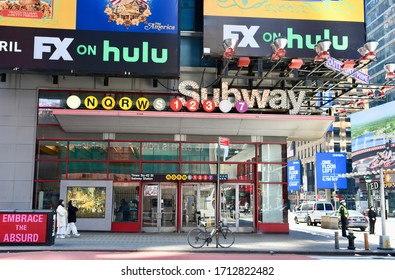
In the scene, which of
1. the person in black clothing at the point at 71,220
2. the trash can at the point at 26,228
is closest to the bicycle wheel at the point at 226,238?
the trash can at the point at 26,228

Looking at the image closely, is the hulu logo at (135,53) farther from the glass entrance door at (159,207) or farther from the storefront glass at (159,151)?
the glass entrance door at (159,207)

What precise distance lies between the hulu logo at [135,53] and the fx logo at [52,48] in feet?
5.96

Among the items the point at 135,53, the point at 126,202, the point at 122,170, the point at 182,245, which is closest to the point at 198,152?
the point at 122,170

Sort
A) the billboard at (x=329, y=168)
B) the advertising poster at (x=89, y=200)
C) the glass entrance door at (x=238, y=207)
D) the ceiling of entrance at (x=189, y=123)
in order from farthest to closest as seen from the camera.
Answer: the billboard at (x=329, y=168) → the glass entrance door at (x=238, y=207) → the advertising poster at (x=89, y=200) → the ceiling of entrance at (x=189, y=123)

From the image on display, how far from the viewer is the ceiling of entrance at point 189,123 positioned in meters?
21.8

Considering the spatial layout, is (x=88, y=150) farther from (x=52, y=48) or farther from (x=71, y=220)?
(x=52, y=48)

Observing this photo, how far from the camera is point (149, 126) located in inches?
901

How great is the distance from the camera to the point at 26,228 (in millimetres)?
16703

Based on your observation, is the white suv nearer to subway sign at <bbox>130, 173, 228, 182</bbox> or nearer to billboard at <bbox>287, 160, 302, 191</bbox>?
billboard at <bbox>287, 160, 302, 191</bbox>

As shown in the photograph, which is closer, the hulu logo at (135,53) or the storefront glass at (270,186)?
the hulu logo at (135,53)

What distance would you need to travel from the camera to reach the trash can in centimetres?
1662

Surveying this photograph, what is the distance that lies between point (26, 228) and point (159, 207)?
317 inches
